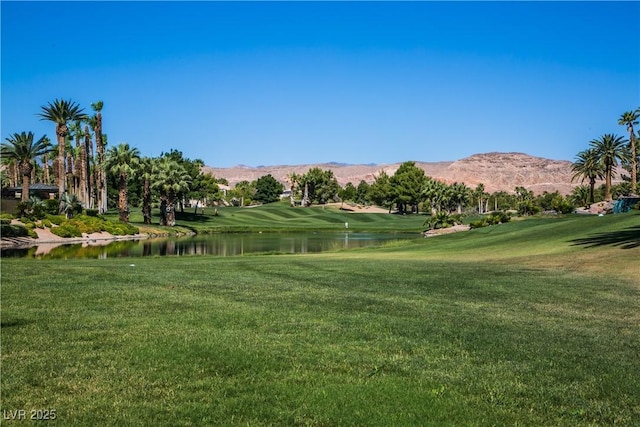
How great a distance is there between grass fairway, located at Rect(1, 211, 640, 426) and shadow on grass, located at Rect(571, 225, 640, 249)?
1194 cm

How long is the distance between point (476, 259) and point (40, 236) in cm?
4208

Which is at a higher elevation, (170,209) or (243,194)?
(243,194)

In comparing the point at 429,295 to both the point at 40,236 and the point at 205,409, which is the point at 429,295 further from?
the point at 40,236

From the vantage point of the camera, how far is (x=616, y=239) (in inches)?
1187

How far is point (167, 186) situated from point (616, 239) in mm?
62296

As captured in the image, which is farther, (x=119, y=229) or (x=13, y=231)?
(x=119, y=229)

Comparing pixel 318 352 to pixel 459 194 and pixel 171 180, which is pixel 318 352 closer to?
pixel 171 180

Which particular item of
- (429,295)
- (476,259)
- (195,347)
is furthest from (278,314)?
(476,259)

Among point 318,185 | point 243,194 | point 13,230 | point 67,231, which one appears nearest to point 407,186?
point 318,185

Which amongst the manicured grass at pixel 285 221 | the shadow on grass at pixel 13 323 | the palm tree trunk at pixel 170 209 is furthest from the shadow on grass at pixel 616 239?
the palm tree trunk at pixel 170 209

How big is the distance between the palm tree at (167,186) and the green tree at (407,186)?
7510 cm

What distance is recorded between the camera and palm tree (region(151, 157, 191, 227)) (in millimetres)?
80688

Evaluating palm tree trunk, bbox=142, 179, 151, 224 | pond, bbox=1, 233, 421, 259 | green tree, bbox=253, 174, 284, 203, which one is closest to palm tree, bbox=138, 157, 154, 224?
palm tree trunk, bbox=142, 179, 151, 224

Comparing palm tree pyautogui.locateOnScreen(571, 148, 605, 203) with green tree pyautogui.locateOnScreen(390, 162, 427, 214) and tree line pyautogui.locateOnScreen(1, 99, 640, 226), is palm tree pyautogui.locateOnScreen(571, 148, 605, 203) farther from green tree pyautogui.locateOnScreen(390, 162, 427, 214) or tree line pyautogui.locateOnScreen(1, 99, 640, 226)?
green tree pyautogui.locateOnScreen(390, 162, 427, 214)
